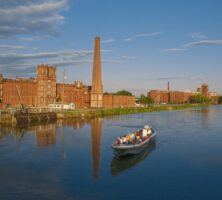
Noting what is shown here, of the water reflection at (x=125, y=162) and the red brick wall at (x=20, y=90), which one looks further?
the red brick wall at (x=20, y=90)

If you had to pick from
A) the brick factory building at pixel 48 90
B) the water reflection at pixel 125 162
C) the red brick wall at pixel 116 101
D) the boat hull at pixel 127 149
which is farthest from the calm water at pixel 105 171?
the red brick wall at pixel 116 101

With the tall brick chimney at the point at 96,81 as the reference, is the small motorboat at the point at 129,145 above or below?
below

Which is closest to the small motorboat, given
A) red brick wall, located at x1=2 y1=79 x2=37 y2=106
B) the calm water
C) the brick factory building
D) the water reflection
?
the water reflection

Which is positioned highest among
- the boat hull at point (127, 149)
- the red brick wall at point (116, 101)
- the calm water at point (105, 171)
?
the red brick wall at point (116, 101)

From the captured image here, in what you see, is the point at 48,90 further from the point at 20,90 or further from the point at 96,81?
the point at 96,81

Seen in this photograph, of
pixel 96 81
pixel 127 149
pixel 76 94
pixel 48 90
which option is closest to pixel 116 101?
pixel 76 94

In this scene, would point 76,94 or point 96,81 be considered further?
→ point 76,94

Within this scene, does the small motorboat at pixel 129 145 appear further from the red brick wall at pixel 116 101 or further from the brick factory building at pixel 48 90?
the red brick wall at pixel 116 101

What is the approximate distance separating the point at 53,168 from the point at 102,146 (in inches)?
418

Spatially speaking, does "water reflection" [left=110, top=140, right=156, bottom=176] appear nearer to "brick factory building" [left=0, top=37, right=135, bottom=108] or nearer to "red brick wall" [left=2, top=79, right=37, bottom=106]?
"brick factory building" [left=0, top=37, right=135, bottom=108]

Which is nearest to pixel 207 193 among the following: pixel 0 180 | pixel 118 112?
pixel 0 180

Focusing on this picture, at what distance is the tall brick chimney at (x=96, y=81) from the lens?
10419 cm

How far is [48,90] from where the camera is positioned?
100 meters

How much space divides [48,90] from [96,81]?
1616 centimetres
